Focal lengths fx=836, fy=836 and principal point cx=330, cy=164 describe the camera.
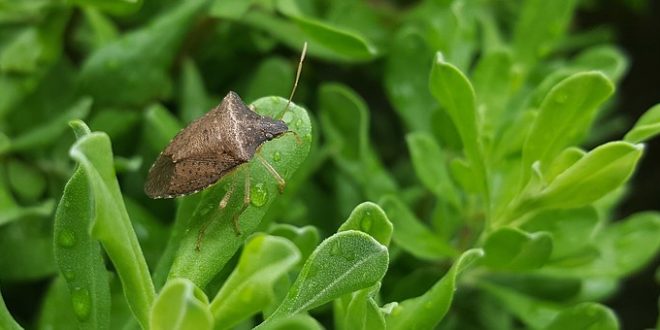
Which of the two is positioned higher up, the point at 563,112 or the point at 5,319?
the point at 563,112

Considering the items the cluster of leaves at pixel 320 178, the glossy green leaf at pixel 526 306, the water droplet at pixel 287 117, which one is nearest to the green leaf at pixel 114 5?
the cluster of leaves at pixel 320 178

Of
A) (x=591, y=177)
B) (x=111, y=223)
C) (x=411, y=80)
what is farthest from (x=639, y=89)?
(x=111, y=223)

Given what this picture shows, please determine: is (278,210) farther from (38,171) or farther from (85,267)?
(38,171)

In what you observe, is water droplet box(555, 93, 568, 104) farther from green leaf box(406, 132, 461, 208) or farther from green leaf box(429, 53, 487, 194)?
green leaf box(406, 132, 461, 208)

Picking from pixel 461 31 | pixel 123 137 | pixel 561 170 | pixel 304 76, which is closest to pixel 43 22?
pixel 123 137

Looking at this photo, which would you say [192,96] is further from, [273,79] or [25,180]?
[25,180]

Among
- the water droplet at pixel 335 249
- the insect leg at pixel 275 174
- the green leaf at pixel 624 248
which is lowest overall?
the green leaf at pixel 624 248

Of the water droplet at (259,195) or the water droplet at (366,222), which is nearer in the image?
the water droplet at (366,222)

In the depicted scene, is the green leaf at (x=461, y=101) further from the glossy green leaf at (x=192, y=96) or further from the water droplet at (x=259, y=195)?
the glossy green leaf at (x=192, y=96)
